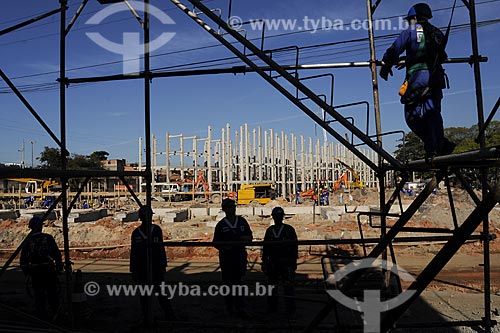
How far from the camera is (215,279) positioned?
10.9 meters

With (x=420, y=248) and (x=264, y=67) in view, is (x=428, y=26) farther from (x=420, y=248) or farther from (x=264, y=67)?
(x=420, y=248)

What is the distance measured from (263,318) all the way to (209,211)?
59.9 ft

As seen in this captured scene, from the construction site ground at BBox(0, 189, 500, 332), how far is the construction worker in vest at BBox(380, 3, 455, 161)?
2.06 meters

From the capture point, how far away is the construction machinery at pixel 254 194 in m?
31.5

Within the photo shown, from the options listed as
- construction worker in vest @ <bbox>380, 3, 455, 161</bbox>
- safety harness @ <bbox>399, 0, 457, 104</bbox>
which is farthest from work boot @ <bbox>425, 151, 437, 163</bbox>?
safety harness @ <bbox>399, 0, 457, 104</bbox>

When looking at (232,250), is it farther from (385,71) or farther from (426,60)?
(426,60)

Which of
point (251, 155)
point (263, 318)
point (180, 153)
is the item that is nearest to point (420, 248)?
point (263, 318)

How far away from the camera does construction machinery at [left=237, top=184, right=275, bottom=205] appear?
31.5 metres

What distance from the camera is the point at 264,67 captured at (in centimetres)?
616

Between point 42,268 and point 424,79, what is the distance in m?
5.72

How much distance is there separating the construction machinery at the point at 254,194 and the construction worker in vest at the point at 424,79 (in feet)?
87.4

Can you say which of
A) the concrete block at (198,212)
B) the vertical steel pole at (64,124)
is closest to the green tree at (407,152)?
the vertical steel pole at (64,124)

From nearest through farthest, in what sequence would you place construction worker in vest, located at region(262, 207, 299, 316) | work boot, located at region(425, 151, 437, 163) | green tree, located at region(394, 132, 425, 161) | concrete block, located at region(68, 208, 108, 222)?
work boot, located at region(425, 151, 437, 163)
green tree, located at region(394, 132, 425, 161)
construction worker in vest, located at region(262, 207, 299, 316)
concrete block, located at region(68, 208, 108, 222)

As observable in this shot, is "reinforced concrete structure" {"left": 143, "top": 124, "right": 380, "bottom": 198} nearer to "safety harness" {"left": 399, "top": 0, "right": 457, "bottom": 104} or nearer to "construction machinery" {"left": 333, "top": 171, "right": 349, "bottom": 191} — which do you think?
"construction machinery" {"left": 333, "top": 171, "right": 349, "bottom": 191}
